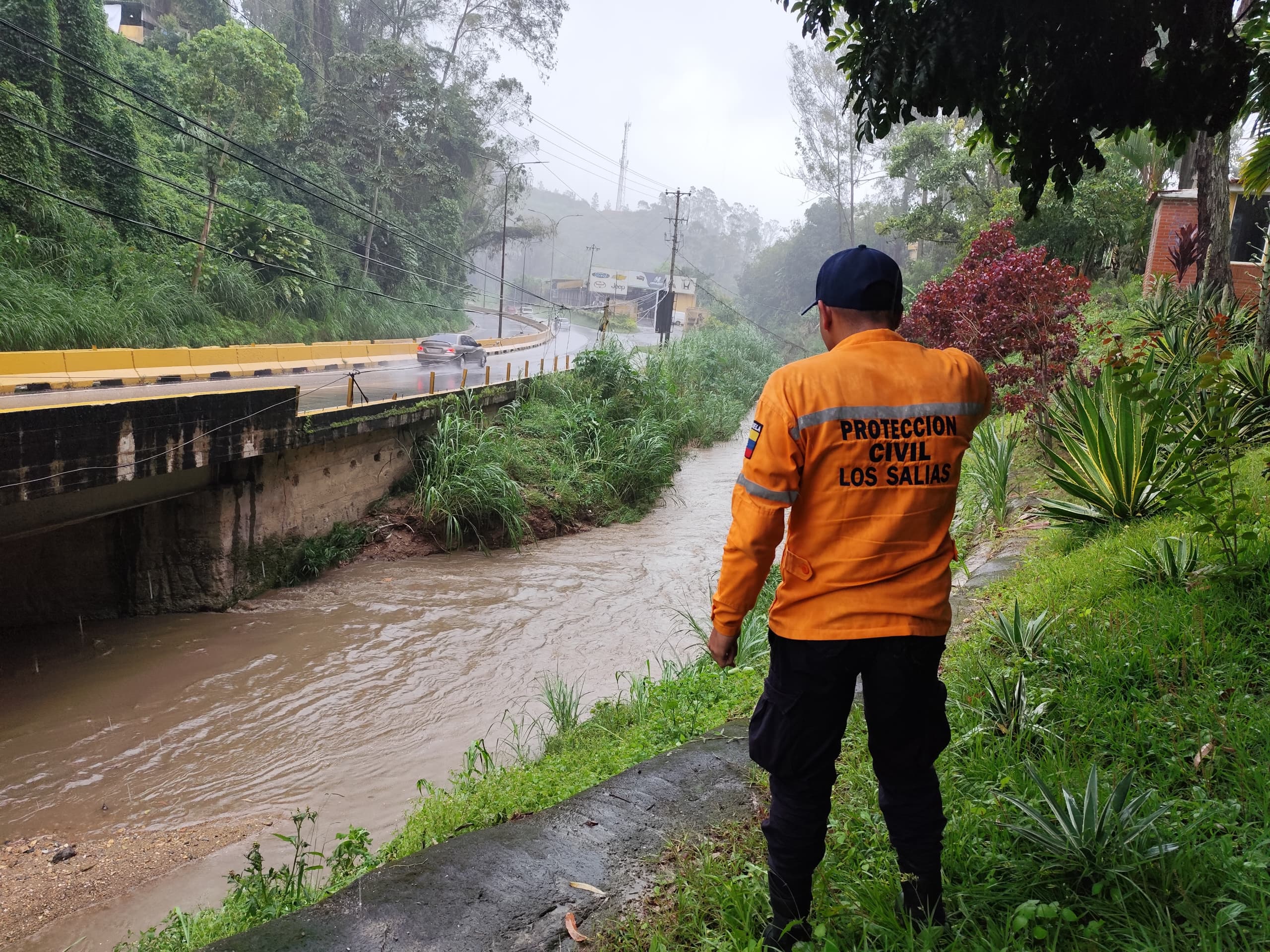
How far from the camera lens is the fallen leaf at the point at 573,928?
2322 millimetres

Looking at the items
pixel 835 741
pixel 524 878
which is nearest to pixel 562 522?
pixel 524 878

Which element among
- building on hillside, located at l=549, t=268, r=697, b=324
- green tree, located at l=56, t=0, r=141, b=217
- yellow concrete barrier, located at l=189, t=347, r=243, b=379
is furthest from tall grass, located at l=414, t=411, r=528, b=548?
building on hillside, located at l=549, t=268, r=697, b=324

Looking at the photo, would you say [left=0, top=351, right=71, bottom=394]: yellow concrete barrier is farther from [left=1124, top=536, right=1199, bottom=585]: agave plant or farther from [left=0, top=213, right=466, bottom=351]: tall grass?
[left=1124, top=536, right=1199, bottom=585]: agave plant

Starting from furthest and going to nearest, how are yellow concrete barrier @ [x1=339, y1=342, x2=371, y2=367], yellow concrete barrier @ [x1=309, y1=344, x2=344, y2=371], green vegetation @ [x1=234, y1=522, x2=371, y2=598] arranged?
1. yellow concrete barrier @ [x1=339, y1=342, x2=371, y2=367]
2. yellow concrete barrier @ [x1=309, y1=344, x2=344, y2=371]
3. green vegetation @ [x1=234, y1=522, x2=371, y2=598]

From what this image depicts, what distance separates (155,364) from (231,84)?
43.9ft

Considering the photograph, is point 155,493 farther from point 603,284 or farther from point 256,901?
point 603,284

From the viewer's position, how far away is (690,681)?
5395 mm

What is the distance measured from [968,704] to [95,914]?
472 cm

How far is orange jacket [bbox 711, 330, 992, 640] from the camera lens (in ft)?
6.53

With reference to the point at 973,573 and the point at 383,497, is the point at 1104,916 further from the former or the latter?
the point at 383,497

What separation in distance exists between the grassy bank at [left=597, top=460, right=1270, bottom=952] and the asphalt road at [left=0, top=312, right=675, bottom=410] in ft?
21.9

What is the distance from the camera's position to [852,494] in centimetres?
202

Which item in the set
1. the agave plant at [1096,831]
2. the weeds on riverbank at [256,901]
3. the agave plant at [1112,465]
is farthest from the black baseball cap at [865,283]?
the agave plant at [1112,465]

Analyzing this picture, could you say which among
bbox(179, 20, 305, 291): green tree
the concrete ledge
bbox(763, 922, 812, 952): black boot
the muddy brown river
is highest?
bbox(179, 20, 305, 291): green tree
